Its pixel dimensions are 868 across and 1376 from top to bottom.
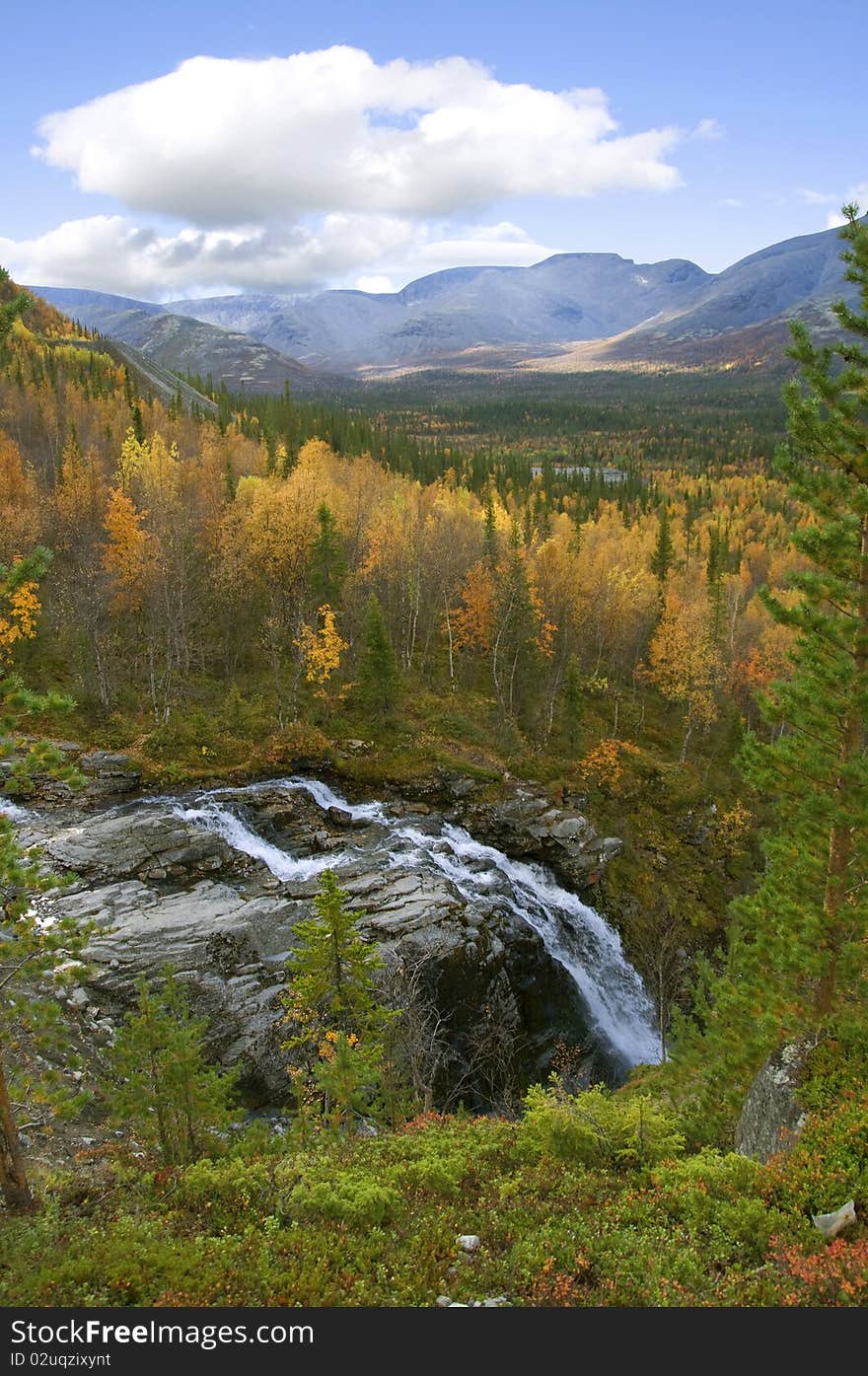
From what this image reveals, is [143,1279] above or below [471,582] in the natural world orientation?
below

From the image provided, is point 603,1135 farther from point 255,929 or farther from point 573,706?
point 573,706

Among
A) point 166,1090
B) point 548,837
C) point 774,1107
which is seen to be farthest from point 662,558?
point 166,1090

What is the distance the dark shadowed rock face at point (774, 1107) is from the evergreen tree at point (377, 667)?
33.3m

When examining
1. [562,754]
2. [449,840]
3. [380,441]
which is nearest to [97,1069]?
[449,840]

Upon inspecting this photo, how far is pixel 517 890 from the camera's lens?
1436 inches

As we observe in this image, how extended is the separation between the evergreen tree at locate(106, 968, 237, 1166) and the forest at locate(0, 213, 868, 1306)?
0.10 m

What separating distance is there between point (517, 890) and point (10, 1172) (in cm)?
2779

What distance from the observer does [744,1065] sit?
1620 centimetres

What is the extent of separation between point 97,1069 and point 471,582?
138ft

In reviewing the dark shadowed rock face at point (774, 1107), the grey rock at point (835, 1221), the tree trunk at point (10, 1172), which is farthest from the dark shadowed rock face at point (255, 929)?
the grey rock at point (835, 1221)

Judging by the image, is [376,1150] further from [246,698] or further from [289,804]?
[246,698]

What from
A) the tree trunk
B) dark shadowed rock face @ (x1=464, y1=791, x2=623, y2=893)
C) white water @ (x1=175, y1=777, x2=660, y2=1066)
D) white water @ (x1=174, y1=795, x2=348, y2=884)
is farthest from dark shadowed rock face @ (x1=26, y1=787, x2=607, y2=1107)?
the tree trunk

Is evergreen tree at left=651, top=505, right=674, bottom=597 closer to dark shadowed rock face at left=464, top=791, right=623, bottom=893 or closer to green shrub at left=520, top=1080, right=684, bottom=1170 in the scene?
dark shadowed rock face at left=464, top=791, right=623, bottom=893

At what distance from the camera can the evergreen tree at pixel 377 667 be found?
145 feet
